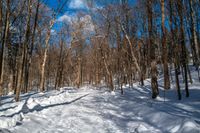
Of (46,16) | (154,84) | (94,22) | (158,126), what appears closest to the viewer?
(158,126)

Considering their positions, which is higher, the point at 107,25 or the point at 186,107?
the point at 107,25

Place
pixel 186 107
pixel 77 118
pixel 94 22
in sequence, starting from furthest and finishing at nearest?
pixel 94 22 → pixel 186 107 → pixel 77 118

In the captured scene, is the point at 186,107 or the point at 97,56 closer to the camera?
the point at 186,107

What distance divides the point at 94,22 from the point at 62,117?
68.9ft

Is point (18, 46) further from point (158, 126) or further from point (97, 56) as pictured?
point (158, 126)

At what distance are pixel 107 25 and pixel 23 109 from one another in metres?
18.6

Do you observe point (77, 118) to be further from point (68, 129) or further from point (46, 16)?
point (46, 16)

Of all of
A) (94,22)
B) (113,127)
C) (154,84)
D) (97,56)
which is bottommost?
(113,127)

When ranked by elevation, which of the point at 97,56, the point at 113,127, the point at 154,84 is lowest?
the point at 113,127

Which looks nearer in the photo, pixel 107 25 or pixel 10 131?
pixel 10 131

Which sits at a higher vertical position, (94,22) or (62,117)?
(94,22)

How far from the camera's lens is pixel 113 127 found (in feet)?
25.7

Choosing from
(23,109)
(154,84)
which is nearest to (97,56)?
(154,84)


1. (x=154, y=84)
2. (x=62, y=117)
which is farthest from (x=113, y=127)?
(x=154, y=84)
